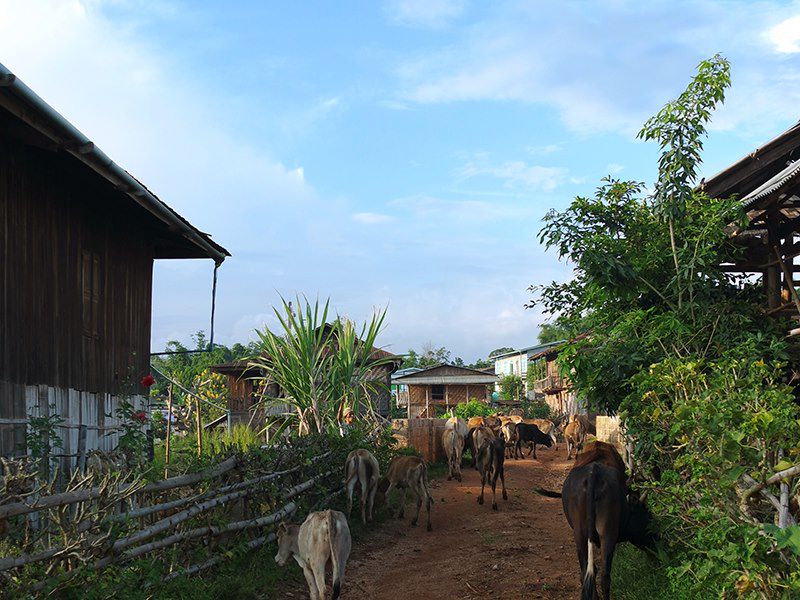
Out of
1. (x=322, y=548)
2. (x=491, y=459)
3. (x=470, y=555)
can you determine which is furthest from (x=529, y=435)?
(x=322, y=548)

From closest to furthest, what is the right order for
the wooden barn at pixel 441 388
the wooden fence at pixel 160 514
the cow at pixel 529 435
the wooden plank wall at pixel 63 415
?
the wooden fence at pixel 160 514
the wooden plank wall at pixel 63 415
the cow at pixel 529 435
the wooden barn at pixel 441 388

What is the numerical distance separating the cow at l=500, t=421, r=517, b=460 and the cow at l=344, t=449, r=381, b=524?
492 inches

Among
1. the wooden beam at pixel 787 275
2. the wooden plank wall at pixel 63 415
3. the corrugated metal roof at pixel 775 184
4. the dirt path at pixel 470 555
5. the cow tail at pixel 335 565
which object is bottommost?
the dirt path at pixel 470 555

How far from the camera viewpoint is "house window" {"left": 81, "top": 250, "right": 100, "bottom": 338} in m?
11.1

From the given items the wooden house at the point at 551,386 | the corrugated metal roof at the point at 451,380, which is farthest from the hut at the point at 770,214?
the corrugated metal roof at the point at 451,380

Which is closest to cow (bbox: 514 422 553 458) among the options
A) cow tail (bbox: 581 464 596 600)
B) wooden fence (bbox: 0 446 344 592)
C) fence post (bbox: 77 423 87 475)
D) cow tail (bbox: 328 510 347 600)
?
wooden fence (bbox: 0 446 344 592)

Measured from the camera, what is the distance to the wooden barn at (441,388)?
1880 inches

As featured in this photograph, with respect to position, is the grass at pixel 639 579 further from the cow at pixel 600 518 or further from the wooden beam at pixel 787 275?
the wooden beam at pixel 787 275

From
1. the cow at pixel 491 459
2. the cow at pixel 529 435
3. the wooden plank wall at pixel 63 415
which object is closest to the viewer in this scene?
the wooden plank wall at pixel 63 415

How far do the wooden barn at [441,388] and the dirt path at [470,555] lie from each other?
104 feet

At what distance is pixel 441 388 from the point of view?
48.7m

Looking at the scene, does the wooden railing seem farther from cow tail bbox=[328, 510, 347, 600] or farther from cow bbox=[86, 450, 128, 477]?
cow tail bbox=[328, 510, 347, 600]

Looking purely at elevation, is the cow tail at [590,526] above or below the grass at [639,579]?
above

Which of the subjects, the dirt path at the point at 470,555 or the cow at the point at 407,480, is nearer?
the dirt path at the point at 470,555
